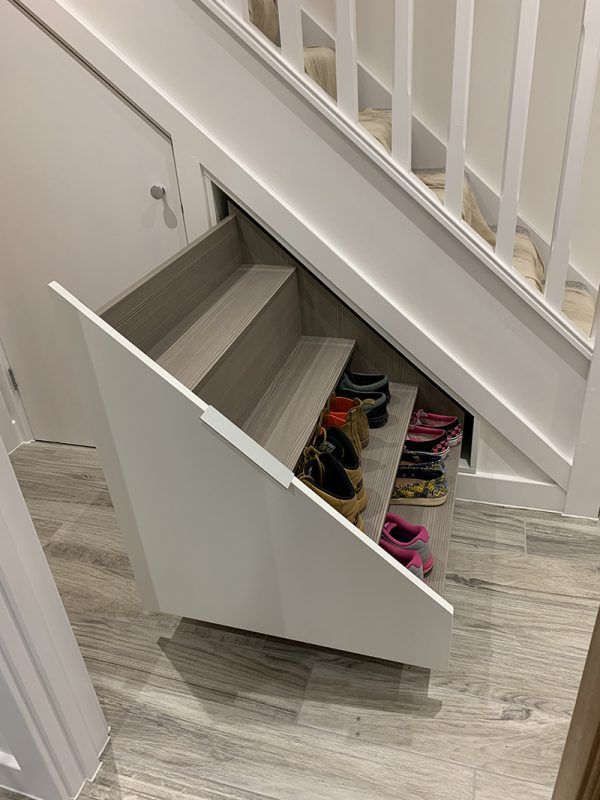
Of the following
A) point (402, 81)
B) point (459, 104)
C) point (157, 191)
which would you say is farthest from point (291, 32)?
point (157, 191)

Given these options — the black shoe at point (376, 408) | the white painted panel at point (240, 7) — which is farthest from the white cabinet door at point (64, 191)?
the black shoe at point (376, 408)

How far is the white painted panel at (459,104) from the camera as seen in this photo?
132cm

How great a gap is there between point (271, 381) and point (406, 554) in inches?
24.1

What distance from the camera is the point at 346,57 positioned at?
1.40 metres

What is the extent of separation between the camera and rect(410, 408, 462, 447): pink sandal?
188cm

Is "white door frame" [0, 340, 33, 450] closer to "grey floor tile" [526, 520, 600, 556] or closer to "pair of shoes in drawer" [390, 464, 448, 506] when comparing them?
"pair of shoes in drawer" [390, 464, 448, 506]

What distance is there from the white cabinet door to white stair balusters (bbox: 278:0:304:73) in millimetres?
422

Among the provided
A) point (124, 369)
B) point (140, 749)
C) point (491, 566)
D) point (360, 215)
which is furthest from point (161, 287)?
point (491, 566)

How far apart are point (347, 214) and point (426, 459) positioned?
0.75 meters

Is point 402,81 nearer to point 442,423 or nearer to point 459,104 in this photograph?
point 459,104

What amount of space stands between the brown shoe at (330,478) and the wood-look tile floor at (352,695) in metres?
0.38

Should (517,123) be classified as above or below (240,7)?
below

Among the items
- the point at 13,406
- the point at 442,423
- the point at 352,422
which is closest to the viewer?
the point at 352,422

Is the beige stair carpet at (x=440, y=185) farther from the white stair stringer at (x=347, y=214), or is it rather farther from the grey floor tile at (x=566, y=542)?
the grey floor tile at (x=566, y=542)
